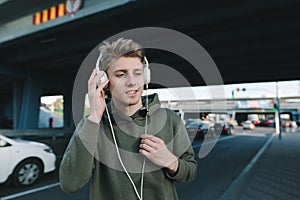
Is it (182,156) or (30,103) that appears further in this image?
(30,103)

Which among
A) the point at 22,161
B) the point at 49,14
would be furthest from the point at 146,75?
the point at 49,14

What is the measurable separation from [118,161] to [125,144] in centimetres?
10

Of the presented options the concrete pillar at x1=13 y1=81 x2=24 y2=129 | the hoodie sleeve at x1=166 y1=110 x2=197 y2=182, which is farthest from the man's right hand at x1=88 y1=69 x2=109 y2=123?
the concrete pillar at x1=13 y1=81 x2=24 y2=129

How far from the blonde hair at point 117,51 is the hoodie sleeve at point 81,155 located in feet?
1.16

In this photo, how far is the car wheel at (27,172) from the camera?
501cm

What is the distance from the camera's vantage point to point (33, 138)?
12.5m

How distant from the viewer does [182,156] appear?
1262 mm

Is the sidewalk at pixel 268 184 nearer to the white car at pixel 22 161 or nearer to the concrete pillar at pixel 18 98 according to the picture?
the white car at pixel 22 161

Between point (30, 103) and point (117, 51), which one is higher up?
point (30, 103)

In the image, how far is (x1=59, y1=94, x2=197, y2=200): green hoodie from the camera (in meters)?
1.05

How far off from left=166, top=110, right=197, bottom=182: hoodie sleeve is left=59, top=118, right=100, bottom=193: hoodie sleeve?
426 millimetres

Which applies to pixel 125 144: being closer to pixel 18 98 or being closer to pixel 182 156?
pixel 182 156

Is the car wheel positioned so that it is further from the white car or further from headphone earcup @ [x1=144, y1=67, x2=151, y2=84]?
headphone earcup @ [x1=144, y1=67, x2=151, y2=84]

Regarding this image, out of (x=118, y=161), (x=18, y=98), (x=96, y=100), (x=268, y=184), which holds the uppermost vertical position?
(x=18, y=98)
